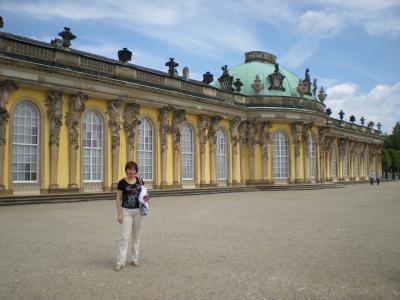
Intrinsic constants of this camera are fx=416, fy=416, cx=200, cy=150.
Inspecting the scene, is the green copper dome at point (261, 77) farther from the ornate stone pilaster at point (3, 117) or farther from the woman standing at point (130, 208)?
the woman standing at point (130, 208)

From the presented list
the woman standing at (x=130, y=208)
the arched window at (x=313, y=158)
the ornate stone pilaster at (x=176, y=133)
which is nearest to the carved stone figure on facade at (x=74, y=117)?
the ornate stone pilaster at (x=176, y=133)

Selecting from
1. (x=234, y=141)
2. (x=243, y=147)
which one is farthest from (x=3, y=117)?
(x=243, y=147)

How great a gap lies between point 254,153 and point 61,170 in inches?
690

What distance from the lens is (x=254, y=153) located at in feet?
114

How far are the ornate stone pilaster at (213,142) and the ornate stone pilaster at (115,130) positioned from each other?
8.53m

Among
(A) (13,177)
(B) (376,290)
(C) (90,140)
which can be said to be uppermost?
(C) (90,140)

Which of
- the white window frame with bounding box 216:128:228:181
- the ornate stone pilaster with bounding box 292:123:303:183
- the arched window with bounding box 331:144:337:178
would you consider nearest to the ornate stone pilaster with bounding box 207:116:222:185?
the white window frame with bounding box 216:128:228:181

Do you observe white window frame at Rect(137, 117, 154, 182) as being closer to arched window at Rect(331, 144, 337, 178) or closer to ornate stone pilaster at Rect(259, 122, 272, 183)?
ornate stone pilaster at Rect(259, 122, 272, 183)

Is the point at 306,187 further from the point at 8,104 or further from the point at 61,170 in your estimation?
the point at 8,104

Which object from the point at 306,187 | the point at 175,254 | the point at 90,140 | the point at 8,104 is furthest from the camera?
the point at 306,187

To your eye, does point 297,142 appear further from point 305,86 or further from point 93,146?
point 93,146

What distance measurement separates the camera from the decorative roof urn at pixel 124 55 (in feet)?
83.9

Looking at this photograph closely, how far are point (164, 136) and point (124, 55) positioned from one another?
5.66 meters

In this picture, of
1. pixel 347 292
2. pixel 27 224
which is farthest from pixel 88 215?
pixel 347 292
